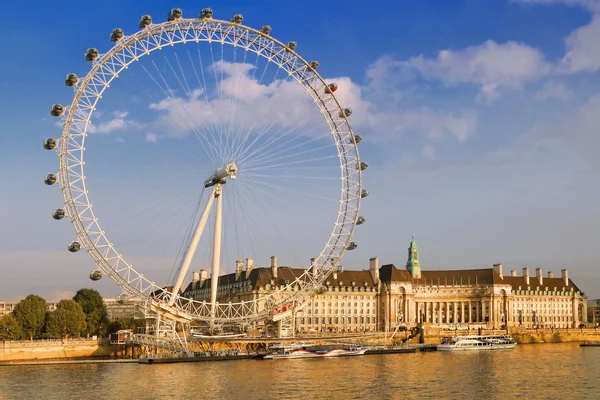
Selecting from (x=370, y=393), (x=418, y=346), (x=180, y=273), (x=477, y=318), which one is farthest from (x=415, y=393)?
(x=477, y=318)

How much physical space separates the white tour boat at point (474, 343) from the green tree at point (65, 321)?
44.7 m

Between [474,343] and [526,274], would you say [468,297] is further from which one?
[474,343]

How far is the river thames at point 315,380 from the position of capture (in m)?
50.8

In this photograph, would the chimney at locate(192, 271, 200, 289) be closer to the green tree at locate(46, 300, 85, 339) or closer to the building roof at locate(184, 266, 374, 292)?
the building roof at locate(184, 266, 374, 292)

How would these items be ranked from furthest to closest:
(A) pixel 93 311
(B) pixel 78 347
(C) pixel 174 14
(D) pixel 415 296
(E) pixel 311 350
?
(D) pixel 415 296 → (A) pixel 93 311 → (E) pixel 311 350 → (B) pixel 78 347 → (C) pixel 174 14

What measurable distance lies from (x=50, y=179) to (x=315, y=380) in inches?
962

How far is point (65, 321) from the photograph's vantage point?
96062 mm

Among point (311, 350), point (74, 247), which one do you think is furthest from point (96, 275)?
point (311, 350)

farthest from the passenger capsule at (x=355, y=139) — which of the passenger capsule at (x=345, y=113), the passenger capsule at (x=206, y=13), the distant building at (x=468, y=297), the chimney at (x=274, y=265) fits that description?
the distant building at (x=468, y=297)

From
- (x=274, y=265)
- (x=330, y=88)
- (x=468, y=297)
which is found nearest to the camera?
(x=330, y=88)

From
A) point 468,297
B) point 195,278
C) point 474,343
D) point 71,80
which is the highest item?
point 71,80

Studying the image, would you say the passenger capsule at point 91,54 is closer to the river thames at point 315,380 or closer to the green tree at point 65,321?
the river thames at point 315,380

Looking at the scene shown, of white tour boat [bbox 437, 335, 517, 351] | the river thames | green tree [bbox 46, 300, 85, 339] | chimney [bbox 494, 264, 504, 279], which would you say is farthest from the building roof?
the river thames

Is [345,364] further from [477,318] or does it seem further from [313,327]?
[477,318]
